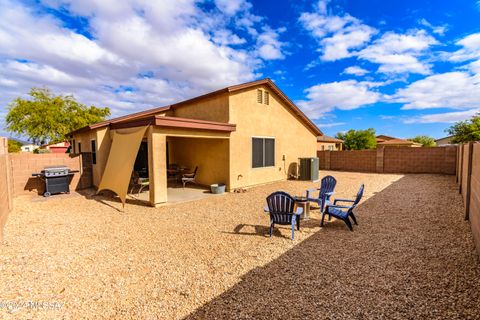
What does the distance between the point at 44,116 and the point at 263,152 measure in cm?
2761

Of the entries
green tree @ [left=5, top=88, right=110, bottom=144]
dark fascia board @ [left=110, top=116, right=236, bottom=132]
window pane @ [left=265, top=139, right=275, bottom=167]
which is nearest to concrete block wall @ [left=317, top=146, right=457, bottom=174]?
window pane @ [left=265, top=139, right=275, bottom=167]

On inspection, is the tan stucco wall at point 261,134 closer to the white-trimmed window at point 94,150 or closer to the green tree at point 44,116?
the white-trimmed window at point 94,150

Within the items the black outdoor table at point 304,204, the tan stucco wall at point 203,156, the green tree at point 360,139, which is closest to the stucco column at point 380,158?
the tan stucco wall at point 203,156

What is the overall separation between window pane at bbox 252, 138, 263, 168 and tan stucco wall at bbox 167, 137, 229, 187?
1763 mm

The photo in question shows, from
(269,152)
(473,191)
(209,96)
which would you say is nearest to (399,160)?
(269,152)

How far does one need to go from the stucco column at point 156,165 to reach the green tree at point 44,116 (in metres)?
24.4

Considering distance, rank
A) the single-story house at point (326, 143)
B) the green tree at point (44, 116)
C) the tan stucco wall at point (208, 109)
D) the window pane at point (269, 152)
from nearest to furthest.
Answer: the tan stucco wall at point (208, 109) < the window pane at point (269, 152) < the green tree at point (44, 116) < the single-story house at point (326, 143)

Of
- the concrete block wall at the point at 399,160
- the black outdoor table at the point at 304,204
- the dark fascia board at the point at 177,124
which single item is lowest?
the black outdoor table at the point at 304,204

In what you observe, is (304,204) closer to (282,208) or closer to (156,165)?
(282,208)

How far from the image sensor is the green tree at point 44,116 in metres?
24.7

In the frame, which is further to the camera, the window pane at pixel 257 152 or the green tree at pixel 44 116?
the green tree at pixel 44 116

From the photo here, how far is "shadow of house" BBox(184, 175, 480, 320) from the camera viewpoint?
2.78 metres

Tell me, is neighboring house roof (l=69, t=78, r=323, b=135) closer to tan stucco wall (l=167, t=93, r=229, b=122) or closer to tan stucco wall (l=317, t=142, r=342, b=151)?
tan stucco wall (l=167, t=93, r=229, b=122)

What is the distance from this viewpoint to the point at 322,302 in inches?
116
